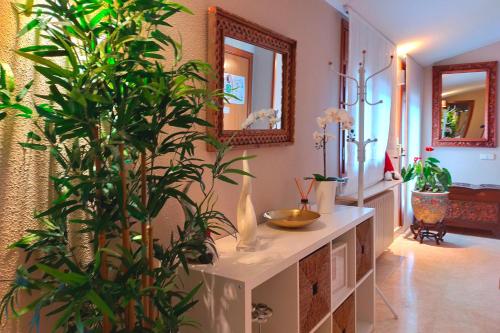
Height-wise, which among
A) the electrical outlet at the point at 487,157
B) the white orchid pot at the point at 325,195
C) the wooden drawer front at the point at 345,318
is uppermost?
the electrical outlet at the point at 487,157

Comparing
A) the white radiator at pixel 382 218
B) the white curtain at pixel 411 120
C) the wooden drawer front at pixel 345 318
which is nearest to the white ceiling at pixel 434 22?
the white curtain at pixel 411 120

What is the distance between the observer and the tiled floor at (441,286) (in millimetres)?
2844

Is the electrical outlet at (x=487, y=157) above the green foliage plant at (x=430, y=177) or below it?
above

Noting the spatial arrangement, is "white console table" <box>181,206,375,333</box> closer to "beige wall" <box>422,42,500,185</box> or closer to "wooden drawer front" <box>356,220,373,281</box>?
"wooden drawer front" <box>356,220,373,281</box>

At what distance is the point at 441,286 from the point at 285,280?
2382mm

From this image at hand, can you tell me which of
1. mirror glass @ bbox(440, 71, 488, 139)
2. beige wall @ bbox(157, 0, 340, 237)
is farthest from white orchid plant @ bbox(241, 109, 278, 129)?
A: mirror glass @ bbox(440, 71, 488, 139)

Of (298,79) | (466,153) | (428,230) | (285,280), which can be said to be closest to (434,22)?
(298,79)

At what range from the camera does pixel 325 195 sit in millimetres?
2479

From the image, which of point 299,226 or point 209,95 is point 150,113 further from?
point 299,226

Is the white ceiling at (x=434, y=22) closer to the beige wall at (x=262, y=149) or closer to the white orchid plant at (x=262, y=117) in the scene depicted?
the beige wall at (x=262, y=149)

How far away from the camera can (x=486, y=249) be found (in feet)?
15.2

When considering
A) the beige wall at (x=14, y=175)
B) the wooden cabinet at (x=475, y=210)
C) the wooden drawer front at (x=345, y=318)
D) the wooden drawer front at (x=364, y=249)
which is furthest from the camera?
the wooden cabinet at (x=475, y=210)

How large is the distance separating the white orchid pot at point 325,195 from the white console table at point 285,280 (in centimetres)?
5

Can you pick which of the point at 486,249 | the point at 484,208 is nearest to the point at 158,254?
the point at 486,249
